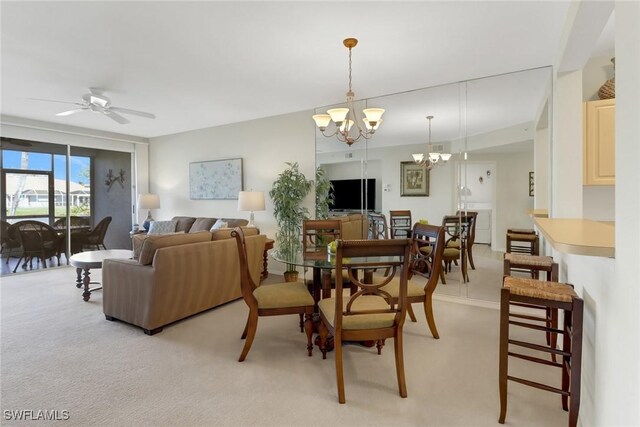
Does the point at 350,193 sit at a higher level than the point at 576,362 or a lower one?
higher

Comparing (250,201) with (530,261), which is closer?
(530,261)

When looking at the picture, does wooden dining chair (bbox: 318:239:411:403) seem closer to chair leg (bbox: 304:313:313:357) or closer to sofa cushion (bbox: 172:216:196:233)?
chair leg (bbox: 304:313:313:357)

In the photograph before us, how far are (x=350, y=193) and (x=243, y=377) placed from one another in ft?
10.5

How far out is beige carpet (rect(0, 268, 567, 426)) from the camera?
1875 millimetres

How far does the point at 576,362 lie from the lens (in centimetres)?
164

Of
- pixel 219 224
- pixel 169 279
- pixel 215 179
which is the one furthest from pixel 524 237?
pixel 215 179

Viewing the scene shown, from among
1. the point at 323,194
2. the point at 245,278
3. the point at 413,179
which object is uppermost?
the point at 413,179

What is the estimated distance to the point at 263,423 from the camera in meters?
1.80

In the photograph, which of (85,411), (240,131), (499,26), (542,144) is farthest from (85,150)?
(542,144)

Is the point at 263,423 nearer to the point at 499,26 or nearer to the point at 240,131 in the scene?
the point at 499,26

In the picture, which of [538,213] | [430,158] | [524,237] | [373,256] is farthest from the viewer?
[430,158]

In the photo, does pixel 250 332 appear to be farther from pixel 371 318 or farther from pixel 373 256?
pixel 373 256

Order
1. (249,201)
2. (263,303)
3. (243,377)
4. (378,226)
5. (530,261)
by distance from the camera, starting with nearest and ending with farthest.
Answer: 1. (243,377)
2. (263,303)
3. (530,261)
4. (378,226)
5. (249,201)

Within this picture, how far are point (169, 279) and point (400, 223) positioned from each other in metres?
2.96
